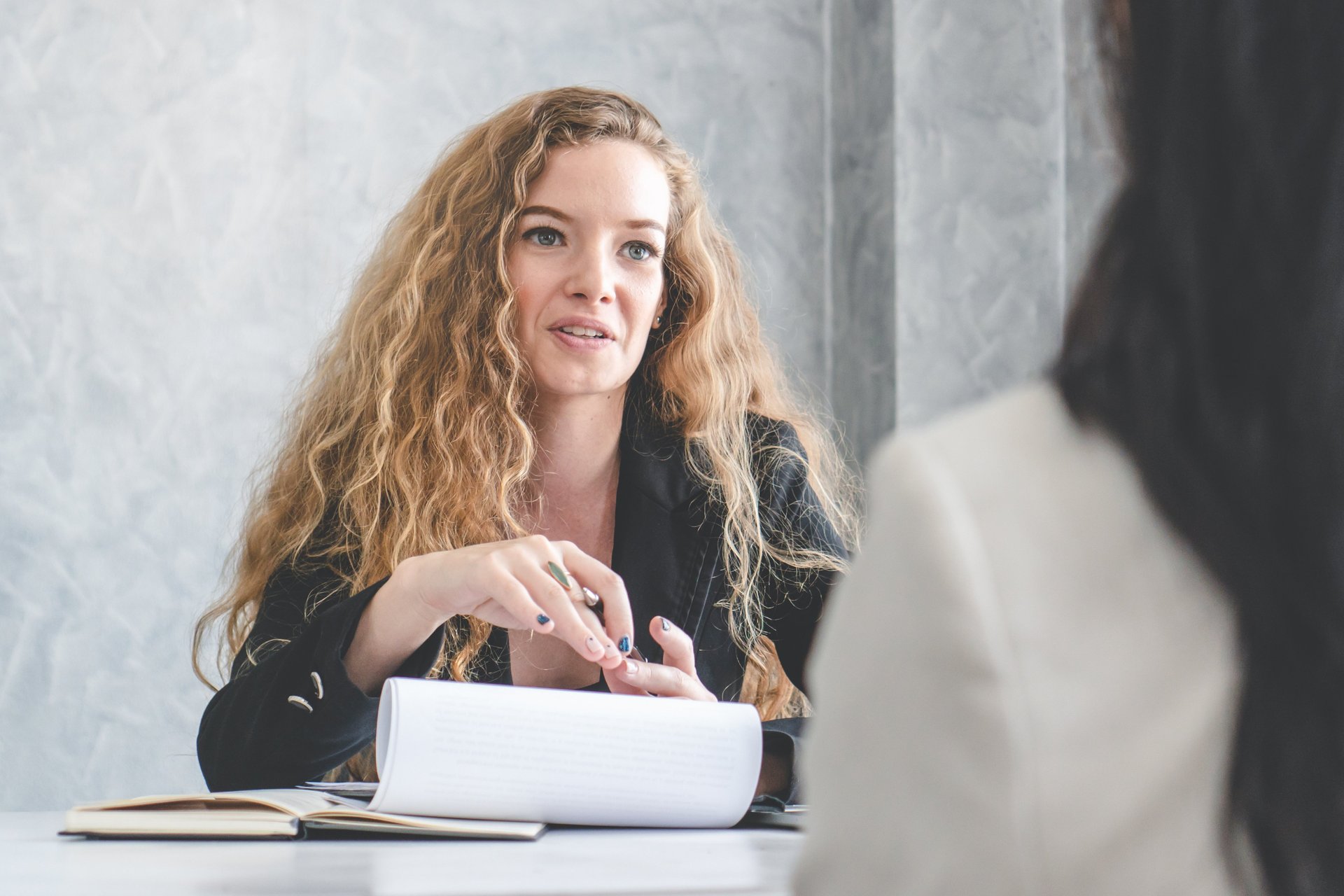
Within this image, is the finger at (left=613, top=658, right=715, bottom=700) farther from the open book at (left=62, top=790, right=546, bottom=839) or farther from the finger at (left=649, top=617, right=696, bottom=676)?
the open book at (left=62, top=790, right=546, bottom=839)

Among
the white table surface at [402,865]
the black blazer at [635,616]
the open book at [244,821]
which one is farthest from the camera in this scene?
the black blazer at [635,616]

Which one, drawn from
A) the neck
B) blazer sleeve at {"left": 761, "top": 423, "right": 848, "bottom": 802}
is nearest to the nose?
the neck

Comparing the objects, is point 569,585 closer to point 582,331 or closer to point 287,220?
point 582,331

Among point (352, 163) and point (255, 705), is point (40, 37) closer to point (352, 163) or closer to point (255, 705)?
point (352, 163)

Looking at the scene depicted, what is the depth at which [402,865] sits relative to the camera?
2.51 ft

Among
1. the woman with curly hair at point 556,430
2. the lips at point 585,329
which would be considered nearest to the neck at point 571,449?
the woman with curly hair at point 556,430

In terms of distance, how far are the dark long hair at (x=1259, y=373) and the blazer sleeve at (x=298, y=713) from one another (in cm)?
93

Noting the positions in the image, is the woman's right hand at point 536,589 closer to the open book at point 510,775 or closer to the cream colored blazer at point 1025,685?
the open book at point 510,775

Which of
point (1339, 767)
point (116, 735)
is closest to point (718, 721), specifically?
point (1339, 767)

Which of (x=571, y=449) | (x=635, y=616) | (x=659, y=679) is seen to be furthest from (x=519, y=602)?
(x=571, y=449)

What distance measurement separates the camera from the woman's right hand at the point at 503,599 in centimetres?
106

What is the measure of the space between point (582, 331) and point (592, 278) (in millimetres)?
68

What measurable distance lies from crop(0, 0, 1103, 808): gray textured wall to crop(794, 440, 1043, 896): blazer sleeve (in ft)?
6.87

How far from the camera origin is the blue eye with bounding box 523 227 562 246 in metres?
1.60
